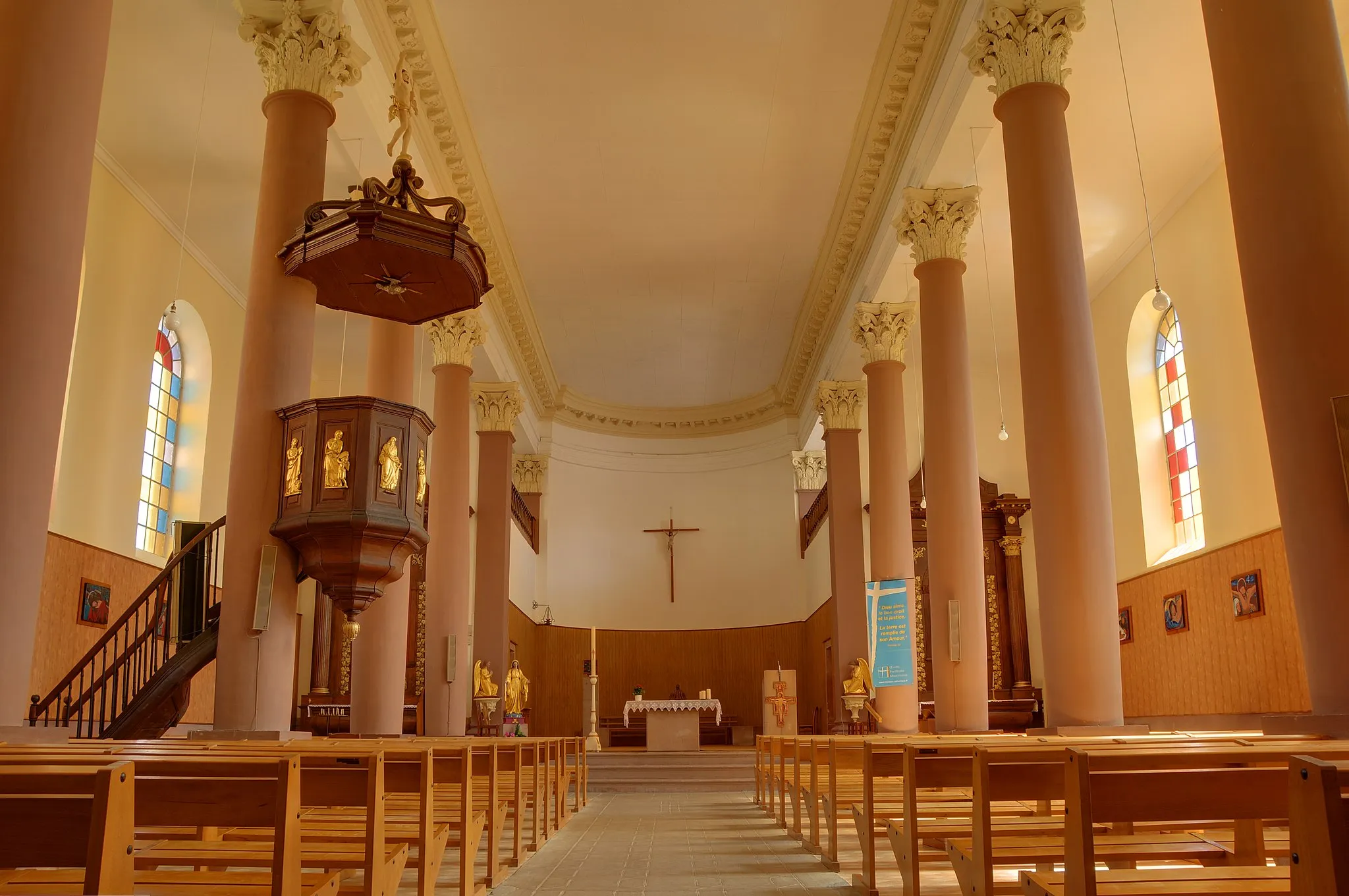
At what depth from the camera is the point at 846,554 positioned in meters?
15.9

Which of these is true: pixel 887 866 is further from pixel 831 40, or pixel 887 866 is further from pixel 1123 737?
pixel 831 40

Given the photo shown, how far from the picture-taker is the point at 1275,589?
10570mm

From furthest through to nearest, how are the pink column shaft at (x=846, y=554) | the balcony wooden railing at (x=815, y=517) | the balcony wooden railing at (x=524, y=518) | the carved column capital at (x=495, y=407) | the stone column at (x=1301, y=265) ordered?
the balcony wooden railing at (x=815, y=517) → the balcony wooden railing at (x=524, y=518) → the carved column capital at (x=495, y=407) → the pink column shaft at (x=846, y=554) → the stone column at (x=1301, y=265)

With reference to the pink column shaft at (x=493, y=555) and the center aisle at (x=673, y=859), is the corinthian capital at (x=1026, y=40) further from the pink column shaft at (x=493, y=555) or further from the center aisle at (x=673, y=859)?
the pink column shaft at (x=493, y=555)

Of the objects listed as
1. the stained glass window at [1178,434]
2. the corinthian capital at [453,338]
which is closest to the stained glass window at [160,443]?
the corinthian capital at [453,338]

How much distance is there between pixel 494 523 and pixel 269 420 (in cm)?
956

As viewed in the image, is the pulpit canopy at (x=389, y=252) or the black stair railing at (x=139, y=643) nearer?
the pulpit canopy at (x=389, y=252)

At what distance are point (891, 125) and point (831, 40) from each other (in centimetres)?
144

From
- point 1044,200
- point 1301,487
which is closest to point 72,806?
point 1301,487

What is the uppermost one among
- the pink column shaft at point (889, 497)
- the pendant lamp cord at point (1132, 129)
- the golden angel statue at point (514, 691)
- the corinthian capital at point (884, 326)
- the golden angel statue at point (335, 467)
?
the pendant lamp cord at point (1132, 129)

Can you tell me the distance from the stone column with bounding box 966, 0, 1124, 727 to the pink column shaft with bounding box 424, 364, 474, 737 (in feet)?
25.0

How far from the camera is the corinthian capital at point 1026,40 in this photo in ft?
26.0

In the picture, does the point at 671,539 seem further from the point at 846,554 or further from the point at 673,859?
Answer: the point at 673,859

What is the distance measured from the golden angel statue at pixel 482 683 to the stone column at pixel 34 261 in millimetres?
9882
